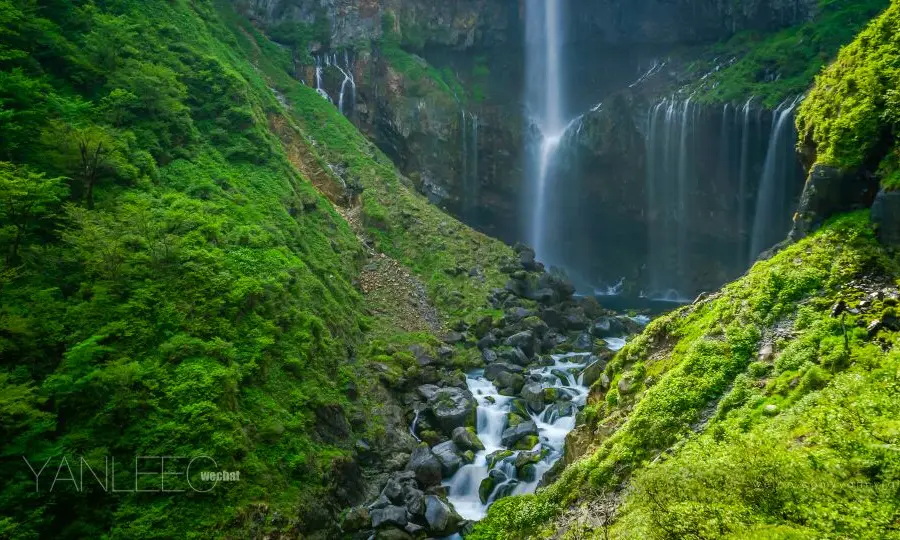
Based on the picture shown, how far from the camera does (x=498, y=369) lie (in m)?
21.3

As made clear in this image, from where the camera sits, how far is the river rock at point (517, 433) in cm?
1653

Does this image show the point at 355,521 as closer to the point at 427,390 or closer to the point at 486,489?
the point at 486,489

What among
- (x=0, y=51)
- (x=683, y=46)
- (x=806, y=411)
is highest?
(x=683, y=46)

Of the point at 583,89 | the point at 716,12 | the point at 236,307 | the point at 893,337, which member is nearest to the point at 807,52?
the point at 716,12

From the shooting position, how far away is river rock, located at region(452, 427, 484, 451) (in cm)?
1634

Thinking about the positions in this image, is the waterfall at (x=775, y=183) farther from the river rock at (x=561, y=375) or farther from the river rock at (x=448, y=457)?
the river rock at (x=448, y=457)

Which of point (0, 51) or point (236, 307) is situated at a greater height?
point (0, 51)

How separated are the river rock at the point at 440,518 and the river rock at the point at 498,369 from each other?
8288 mm

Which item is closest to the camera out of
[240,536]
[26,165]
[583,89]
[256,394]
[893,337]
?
[893,337]

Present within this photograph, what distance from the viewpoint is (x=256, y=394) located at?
13484 millimetres

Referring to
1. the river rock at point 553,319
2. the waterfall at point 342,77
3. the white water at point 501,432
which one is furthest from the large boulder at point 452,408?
the waterfall at point 342,77

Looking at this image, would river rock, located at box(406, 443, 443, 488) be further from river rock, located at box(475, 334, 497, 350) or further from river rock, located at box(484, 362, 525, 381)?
river rock, located at box(475, 334, 497, 350)

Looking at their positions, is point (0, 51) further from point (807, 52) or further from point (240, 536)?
point (807, 52)

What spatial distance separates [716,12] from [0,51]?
151 ft
